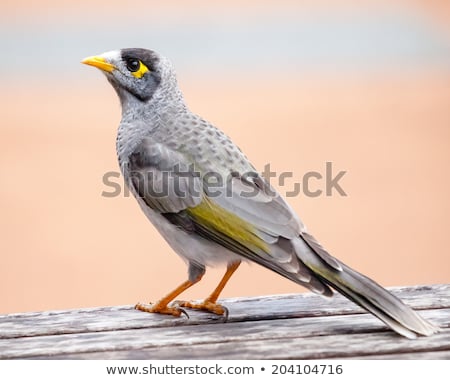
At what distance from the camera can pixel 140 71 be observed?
18.4 feet

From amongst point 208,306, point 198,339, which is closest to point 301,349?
point 198,339

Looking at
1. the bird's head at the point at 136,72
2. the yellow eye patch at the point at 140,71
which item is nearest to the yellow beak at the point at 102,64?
the bird's head at the point at 136,72

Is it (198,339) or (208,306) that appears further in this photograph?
(208,306)

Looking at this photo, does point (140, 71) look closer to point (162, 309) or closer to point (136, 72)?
point (136, 72)

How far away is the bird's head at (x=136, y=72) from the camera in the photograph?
18.1 feet

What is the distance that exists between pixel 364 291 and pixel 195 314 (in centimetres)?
101

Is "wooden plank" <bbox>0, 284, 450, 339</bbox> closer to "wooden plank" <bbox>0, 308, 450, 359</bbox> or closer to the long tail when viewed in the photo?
"wooden plank" <bbox>0, 308, 450, 359</bbox>

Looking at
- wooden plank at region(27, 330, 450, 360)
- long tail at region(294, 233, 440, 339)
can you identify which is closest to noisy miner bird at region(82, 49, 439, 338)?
long tail at region(294, 233, 440, 339)

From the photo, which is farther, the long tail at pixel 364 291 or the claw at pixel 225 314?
the claw at pixel 225 314

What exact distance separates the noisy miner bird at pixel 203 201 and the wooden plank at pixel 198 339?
0.61ft

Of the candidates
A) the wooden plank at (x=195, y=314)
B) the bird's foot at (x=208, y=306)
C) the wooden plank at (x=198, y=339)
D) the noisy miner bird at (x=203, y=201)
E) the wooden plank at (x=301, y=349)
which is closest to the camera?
the wooden plank at (x=301, y=349)

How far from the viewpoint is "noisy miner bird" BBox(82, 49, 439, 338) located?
14.6ft

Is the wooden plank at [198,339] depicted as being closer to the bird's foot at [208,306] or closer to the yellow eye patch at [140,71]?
the bird's foot at [208,306]

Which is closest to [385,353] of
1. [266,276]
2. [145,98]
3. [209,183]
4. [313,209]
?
[209,183]
